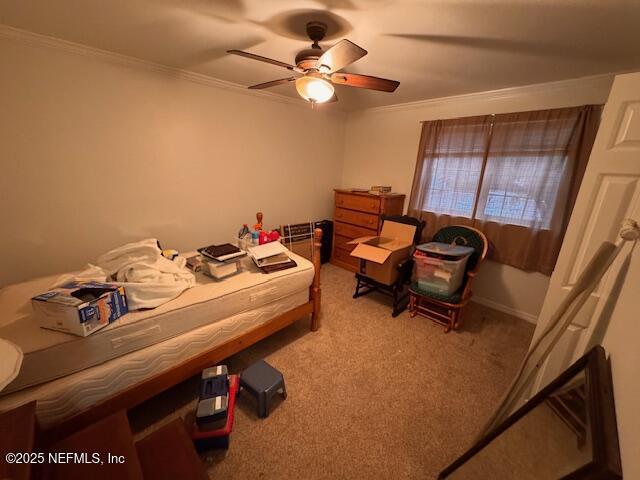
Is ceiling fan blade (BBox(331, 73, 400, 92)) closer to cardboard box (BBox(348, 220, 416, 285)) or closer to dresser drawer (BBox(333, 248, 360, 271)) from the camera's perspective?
cardboard box (BBox(348, 220, 416, 285))

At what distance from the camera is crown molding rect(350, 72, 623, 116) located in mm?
2104

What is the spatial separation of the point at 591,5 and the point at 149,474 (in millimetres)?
2965

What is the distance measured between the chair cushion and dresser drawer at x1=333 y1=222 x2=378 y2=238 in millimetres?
1029

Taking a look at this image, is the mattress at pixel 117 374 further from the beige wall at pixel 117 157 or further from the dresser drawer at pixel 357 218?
the dresser drawer at pixel 357 218

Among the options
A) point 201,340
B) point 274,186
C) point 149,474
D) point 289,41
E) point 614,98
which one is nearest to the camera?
point 149,474

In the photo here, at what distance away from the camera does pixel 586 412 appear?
75 centimetres

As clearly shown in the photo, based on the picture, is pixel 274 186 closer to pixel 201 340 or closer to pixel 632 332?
pixel 201 340

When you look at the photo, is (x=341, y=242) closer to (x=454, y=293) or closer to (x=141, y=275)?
(x=454, y=293)

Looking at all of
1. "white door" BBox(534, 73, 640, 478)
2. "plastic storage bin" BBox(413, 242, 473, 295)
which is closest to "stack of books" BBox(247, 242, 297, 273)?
"plastic storage bin" BBox(413, 242, 473, 295)

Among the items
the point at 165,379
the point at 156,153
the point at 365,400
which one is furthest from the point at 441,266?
the point at 156,153

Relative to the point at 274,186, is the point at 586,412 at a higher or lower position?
lower

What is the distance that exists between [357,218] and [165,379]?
279 cm

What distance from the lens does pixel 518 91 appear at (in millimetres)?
2463

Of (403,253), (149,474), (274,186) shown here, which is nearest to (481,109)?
(403,253)
